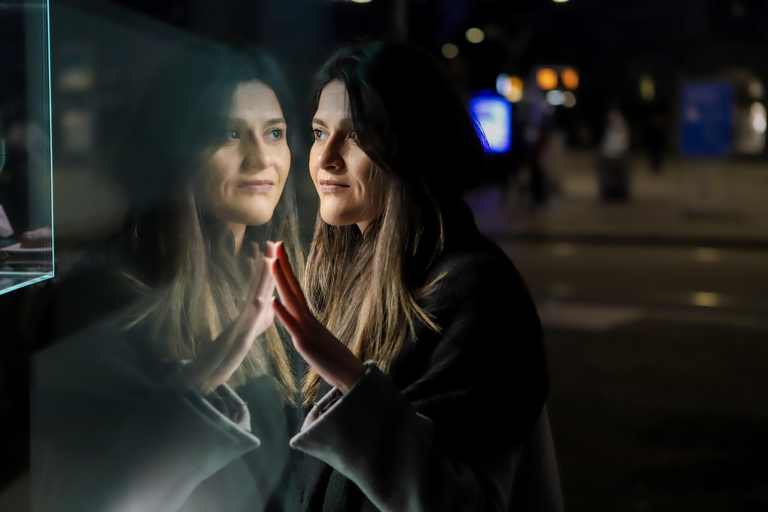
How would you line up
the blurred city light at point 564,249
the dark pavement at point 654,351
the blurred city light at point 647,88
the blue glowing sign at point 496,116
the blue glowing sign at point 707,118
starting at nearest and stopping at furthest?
the dark pavement at point 654,351 → the blurred city light at point 564,249 → the blue glowing sign at point 707,118 → the blue glowing sign at point 496,116 → the blurred city light at point 647,88

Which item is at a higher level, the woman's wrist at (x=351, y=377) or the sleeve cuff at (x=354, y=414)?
the woman's wrist at (x=351, y=377)

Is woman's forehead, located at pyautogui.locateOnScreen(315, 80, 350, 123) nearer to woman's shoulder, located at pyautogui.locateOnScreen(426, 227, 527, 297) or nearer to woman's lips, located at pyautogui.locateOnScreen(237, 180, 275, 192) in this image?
woman's lips, located at pyautogui.locateOnScreen(237, 180, 275, 192)

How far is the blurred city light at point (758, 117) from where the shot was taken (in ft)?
78.9

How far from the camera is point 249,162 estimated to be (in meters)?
1.07

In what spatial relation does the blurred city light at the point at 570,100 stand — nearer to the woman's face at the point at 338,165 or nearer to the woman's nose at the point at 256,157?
the woman's face at the point at 338,165

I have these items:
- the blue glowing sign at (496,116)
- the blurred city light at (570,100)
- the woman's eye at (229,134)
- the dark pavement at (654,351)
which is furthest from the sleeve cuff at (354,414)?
the blurred city light at (570,100)

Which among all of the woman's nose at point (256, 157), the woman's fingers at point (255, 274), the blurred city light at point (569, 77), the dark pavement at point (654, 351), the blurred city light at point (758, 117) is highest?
the blurred city light at point (569, 77)

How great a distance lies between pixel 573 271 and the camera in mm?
9102

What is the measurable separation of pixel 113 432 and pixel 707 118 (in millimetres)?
12673

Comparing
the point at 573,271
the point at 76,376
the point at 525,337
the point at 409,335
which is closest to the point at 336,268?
the point at 409,335

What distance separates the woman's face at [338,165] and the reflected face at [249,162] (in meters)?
0.06

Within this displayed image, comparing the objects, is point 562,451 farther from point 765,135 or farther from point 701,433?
point 765,135

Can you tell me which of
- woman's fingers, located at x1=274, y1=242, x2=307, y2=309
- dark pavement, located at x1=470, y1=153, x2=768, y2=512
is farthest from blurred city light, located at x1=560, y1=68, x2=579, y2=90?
woman's fingers, located at x1=274, y1=242, x2=307, y2=309

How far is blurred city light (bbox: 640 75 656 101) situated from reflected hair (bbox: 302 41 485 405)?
1223 inches
